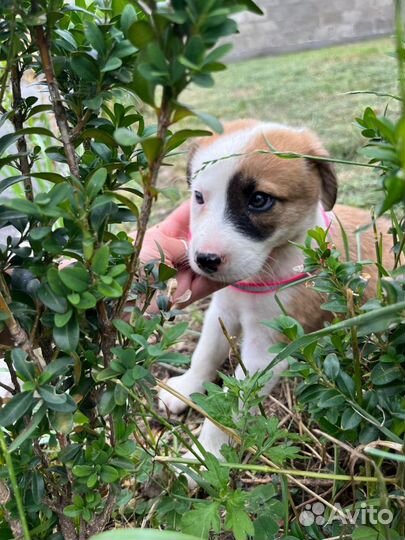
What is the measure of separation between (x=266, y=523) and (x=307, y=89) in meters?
4.30

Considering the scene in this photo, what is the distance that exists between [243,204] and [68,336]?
0.94 meters

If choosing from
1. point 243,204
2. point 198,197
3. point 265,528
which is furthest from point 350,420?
point 198,197

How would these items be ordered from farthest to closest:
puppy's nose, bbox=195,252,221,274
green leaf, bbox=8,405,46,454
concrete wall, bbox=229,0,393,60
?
concrete wall, bbox=229,0,393,60 → puppy's nose, bbox=195,252,221,274 → green leaf, bbox=8,405,46,454

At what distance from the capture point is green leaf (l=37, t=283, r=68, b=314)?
0.68 m

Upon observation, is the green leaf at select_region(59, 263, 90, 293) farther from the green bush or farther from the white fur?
the white fur

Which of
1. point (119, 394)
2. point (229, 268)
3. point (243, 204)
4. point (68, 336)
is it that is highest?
point (68, 336)

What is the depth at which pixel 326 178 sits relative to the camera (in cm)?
172

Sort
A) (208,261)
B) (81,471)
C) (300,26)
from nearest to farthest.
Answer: (81,471), (208,261), (300,26)

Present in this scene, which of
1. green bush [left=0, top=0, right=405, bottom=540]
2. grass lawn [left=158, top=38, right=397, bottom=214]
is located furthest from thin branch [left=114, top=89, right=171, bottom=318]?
grass lawn [left=158, top=38, right=397, bottom=214]

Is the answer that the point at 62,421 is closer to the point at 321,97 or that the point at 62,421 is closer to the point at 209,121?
the point at 209,121

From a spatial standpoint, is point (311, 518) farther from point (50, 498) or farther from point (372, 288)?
point (372, 288)

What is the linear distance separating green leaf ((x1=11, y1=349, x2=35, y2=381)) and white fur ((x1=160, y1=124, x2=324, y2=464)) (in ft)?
2.43

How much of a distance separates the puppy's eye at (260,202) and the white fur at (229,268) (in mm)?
73

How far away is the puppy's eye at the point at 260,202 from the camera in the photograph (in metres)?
1.58
